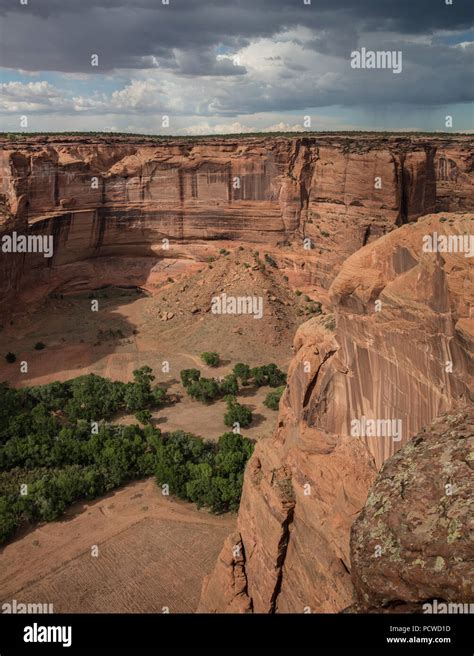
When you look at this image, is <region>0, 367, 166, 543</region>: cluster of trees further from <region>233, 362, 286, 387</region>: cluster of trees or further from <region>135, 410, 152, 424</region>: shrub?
<region>233, 362, 286, 387</region>: cluster of trees

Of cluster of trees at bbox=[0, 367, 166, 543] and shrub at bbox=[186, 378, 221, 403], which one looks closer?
cluster of trees at bbox=[0, 367, 166, 543]

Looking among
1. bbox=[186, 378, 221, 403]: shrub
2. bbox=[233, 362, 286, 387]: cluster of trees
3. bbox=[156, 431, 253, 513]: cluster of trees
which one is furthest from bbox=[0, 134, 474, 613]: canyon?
bbox=[156, 431, 253, 513]: cluster of trees

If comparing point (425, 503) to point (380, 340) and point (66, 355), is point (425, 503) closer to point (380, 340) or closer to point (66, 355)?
point (380, 340)

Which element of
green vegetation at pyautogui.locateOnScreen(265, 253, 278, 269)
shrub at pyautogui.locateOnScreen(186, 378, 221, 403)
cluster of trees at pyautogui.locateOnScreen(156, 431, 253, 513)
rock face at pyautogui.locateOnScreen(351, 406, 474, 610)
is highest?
green vegetation at pyautogui.locateOnScreen(265, 253, 278, 269)

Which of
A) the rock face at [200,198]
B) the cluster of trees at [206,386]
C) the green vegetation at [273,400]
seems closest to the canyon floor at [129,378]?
the green vegetation at [273,400]

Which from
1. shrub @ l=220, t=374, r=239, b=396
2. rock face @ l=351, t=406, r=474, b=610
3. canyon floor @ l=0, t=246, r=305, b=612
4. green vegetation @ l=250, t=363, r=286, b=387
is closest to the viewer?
rock face @ l=351, t=406, r=474, b=610

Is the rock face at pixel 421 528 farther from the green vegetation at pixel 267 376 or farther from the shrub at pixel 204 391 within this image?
the green vegetation at pixel 267 376

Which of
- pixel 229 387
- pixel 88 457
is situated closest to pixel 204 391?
pixel 229 387

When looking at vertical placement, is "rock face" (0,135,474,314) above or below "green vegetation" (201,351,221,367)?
above
